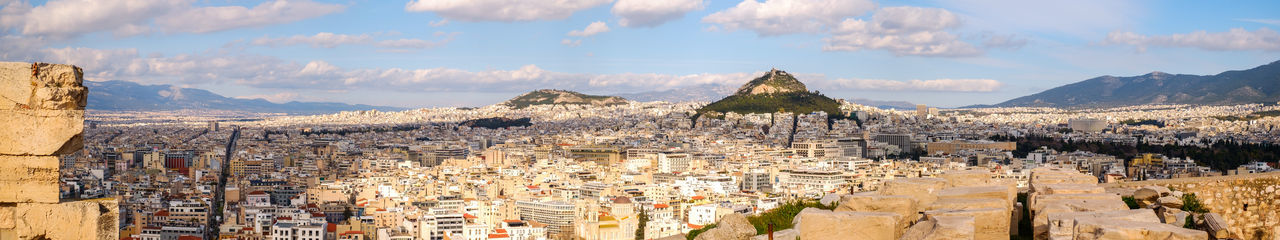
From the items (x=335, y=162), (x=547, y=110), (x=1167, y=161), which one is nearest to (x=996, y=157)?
(x=1167, y=161)

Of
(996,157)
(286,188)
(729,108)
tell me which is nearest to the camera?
(286,188)

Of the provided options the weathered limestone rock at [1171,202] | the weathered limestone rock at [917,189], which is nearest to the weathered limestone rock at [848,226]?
the weathered limestone rock at [917,189]

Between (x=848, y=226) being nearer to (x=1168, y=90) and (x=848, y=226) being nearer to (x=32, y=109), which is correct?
(x=32, y=109)

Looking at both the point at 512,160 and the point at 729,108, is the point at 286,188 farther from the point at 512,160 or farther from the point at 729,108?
the point at 729,108

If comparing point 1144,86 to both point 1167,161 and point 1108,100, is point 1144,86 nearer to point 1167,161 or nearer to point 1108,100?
point 1108,100

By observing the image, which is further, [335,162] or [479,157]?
[479,157]

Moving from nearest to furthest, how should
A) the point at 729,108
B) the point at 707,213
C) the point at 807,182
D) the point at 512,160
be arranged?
the point at 707,213 → the point at 807,182 → the point at 512,160 → the point at 729,108
